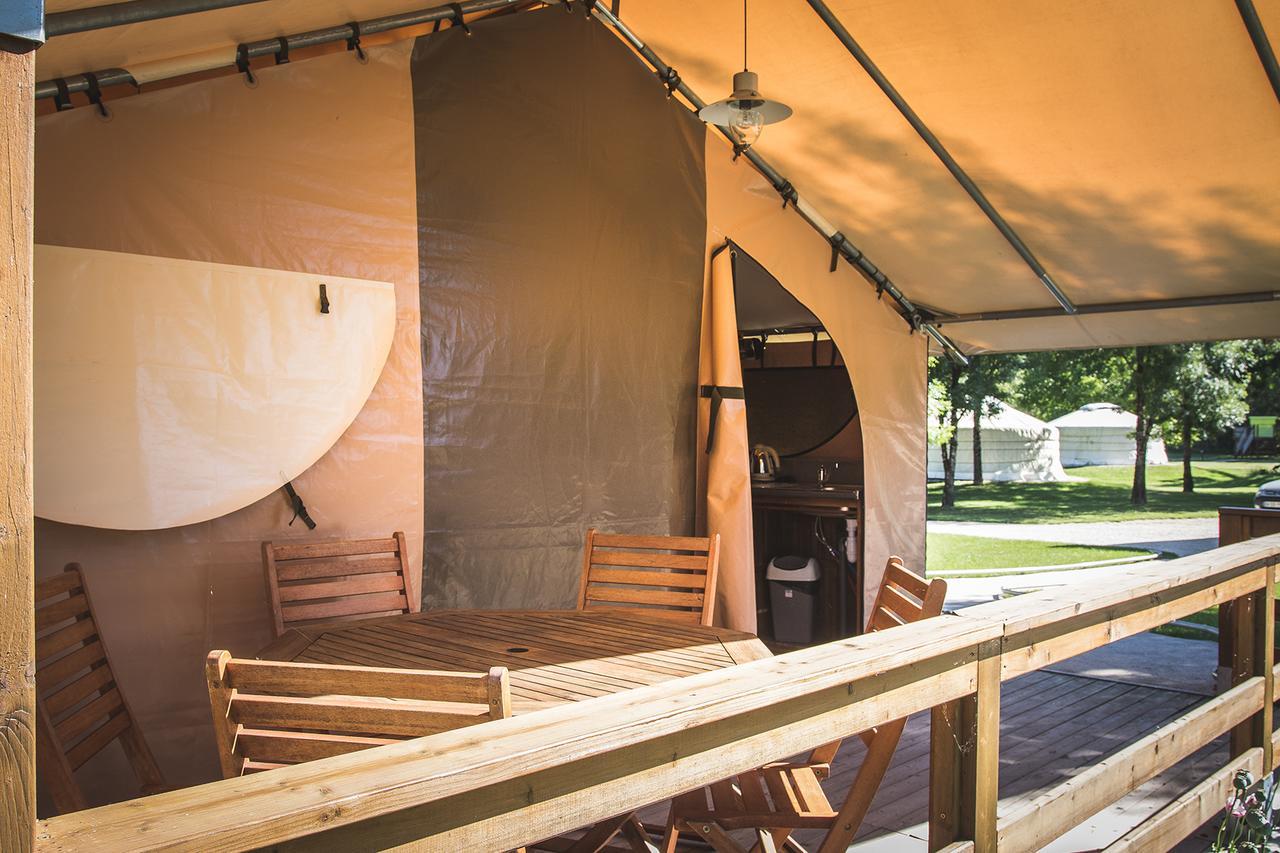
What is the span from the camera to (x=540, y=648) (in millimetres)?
2422

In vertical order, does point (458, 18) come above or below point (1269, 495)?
above

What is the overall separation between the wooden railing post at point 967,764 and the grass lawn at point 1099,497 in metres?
13.3

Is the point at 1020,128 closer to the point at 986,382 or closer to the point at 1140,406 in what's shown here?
the point at 986,382

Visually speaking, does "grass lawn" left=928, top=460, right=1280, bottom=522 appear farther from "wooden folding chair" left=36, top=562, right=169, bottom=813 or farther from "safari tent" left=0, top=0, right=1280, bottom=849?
"wooden folding chair" left=36, top=562, right=169, bottom=813

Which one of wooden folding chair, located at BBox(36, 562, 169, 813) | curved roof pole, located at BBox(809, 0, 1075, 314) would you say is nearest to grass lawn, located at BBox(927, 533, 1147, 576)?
curved roof pole, located at BBox(809, 0, 1075, 314)

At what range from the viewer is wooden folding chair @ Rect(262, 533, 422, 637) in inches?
114

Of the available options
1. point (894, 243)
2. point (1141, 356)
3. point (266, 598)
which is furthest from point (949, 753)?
point (1141, 356)

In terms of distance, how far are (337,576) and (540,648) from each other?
99cm

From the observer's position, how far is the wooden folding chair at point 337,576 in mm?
2885

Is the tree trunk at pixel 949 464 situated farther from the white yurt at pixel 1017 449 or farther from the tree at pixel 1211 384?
the white yurt at pixel 1017 449

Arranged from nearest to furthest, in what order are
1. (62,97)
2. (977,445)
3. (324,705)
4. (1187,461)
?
1. (324,705)
2. (62,97)
3. (977,445)
4. (1187,461)

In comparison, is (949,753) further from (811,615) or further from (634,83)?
(811,615)

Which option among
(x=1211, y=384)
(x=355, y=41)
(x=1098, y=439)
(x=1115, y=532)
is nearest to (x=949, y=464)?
(x=1115, y=532)

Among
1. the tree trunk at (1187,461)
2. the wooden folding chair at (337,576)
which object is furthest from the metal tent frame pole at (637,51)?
the tree trunk at (1187,461)
